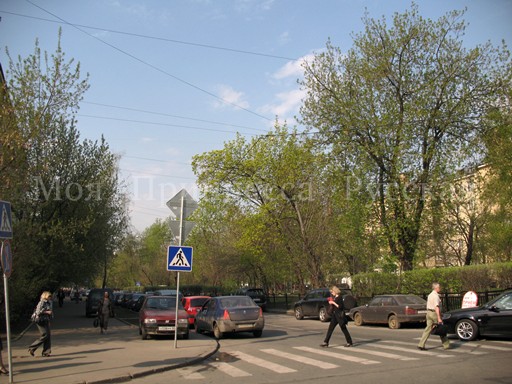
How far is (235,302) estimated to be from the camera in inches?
677

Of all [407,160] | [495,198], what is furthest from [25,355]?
[495,198]

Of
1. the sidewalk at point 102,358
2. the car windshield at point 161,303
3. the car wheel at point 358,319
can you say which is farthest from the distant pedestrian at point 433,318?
the car windshield at point 161,303

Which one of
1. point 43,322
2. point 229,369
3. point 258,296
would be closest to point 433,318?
point 229,369

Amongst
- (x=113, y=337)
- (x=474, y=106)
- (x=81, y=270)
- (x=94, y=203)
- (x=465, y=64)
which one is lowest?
(x=113, y=337)

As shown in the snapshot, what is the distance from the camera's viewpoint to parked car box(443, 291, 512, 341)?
43.3 feet

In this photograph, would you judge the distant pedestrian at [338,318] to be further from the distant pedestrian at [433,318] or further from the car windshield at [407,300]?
the car windshield at [407,300]

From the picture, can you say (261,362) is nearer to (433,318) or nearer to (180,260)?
(180,260)

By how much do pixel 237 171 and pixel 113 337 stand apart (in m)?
20.0

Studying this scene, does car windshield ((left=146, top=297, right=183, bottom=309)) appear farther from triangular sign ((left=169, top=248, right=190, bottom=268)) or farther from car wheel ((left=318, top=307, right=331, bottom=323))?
car wheel ((left=318, top=307, right=331, bottom=323))

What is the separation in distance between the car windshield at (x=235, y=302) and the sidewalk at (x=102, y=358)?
57.7 inches

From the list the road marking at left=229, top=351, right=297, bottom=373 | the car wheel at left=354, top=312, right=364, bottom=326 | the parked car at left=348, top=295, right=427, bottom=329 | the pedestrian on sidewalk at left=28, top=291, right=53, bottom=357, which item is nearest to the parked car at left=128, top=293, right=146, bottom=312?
the car wheel at left=354, top=312, right=364, bottom=326

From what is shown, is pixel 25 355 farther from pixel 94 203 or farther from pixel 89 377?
pixel 94 203

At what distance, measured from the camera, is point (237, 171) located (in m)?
36.0

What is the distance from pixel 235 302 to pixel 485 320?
7.94 meters
